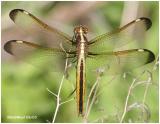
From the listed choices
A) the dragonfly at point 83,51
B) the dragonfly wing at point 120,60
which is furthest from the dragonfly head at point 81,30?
the dragonfly wing at point 120,60

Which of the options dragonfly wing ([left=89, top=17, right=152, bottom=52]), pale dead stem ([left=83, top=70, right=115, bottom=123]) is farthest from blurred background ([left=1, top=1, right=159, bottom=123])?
dragonfly wing ([left=89, top=17, right=152, bottom=52])

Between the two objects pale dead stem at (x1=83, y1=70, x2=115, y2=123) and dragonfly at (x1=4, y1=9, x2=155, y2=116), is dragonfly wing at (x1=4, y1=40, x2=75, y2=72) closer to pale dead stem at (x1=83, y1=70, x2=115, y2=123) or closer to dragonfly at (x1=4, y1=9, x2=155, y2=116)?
dragonfly at (x1=4, y1=9, x2=155, y2=116)

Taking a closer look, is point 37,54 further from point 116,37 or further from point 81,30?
point 116,37

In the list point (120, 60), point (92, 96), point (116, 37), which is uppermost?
point (116, 37)

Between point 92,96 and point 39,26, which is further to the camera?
point 92,96

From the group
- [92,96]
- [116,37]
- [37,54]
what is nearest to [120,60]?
[116,37]

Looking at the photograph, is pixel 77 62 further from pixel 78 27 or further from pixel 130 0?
pixel 130 0

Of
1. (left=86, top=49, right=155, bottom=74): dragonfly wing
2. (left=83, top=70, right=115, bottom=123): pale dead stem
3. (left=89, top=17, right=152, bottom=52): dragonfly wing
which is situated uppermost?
(left=89, top=17, right=152, bottom=52): dragonfly wing

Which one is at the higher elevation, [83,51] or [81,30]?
[81,30]
